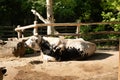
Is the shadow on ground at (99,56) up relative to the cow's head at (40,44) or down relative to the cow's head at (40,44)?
down

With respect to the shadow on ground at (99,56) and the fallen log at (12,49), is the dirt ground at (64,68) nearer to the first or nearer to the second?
the shadow on ground at (99,56)

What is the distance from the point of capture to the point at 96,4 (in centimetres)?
1839

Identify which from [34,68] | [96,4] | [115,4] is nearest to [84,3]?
[96,4]

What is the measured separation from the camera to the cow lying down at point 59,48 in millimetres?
9680

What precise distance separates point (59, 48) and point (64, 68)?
1.12 metres

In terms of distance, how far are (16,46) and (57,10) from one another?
297 inches

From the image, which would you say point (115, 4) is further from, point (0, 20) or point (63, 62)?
point (0, 20)

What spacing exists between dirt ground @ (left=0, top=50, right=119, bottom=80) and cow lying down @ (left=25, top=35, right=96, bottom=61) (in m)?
0.29

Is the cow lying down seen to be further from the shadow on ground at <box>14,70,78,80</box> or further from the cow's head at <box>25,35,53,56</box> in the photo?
the shadow on ground at <box>14,70,78,80</box>

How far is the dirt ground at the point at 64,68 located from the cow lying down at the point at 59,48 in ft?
0.94

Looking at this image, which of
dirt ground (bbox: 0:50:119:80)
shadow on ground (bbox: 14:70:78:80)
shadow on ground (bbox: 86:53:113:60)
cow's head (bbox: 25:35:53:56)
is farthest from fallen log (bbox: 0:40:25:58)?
shadow on ground (bbox: 86:53:113:60)

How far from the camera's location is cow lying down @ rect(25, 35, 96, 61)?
968 cm

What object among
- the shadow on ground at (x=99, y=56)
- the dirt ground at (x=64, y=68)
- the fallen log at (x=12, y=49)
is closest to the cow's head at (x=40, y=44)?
the dirt ground at (x=64, y=68)

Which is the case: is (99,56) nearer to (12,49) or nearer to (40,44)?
(40,44)
